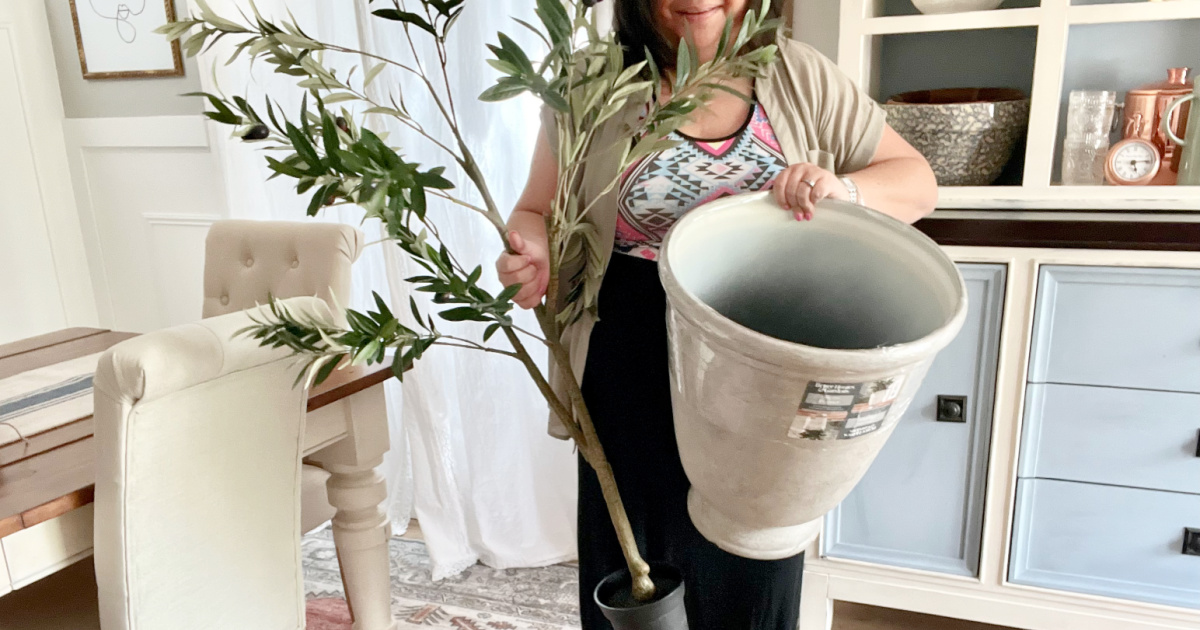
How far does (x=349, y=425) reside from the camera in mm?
1449

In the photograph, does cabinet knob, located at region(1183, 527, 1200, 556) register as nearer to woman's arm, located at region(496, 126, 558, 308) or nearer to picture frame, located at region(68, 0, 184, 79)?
woman's arm, located at region(496, 126, 558, 308)

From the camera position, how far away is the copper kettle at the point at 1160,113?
136 cm

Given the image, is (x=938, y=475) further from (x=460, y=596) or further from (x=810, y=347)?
(x=460, y=596)

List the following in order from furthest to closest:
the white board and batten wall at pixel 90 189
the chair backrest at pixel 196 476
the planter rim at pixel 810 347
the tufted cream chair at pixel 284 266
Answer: the white board and batten wall at pixel 90 189, the tufted cream chair at pixel 284 266, the chair backrest at pixel 196 476, the planter rim at pixel 810 347

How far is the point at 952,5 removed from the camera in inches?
54.8

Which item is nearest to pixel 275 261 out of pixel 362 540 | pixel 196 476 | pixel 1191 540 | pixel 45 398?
pixel 45 398

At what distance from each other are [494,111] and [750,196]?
3.74ft

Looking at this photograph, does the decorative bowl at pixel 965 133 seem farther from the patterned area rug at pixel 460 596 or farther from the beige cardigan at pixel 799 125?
the patterned area rug at pixel 460 596

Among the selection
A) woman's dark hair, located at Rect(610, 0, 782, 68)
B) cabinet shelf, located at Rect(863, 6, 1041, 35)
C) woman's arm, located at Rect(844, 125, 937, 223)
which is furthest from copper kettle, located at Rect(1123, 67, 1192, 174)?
woman's dark hair, located at Rect(610, 0, 782, 68)

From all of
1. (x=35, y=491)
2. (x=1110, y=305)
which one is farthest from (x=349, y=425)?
(x=1110, y=305)

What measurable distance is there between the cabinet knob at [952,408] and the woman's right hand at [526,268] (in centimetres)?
88

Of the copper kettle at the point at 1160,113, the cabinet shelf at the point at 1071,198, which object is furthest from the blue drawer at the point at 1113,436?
the copper kettle at the point at 1160,113

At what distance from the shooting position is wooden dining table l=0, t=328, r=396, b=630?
1040 mm

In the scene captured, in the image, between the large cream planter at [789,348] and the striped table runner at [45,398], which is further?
the striped table runner at [45,398]
